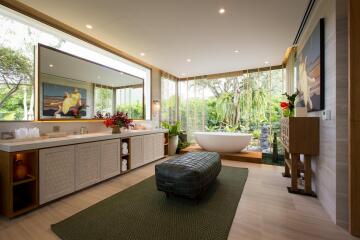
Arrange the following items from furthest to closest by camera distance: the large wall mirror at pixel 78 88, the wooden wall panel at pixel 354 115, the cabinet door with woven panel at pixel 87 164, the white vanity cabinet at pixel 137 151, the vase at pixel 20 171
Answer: the white vanity cabinet at pixel 137 151
the large wall mirror at pixel 78 88
the cabinet door with woven panel at pixel 87 164
the vase at pixel 20 171
the wooden wall panel at pixel 354 115

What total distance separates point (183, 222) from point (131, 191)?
1.15 meters

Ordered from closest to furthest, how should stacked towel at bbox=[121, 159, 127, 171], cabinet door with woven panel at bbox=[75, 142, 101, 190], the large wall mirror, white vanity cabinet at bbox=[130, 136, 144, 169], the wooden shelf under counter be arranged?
1. the wooden shelf under counter
2. cabinet door with woven panel at bbox=[75, 142, 101, 190]
3. the large wall mirror
4. stacked towel at bbox=[121, 159, 127, 171]
5. white vanity cabinet at bbox=[130, 136, 144, 169]

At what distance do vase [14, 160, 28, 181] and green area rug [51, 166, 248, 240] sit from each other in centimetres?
80

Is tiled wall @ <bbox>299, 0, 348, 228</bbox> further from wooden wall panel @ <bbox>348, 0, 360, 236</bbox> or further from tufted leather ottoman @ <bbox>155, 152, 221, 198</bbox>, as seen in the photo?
tufted leather ottoman @ <bbox>155, 152, 221, 198</bbox>

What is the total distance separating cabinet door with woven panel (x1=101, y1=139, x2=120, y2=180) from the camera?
300cm

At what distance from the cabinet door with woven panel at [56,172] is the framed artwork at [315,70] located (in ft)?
11.8

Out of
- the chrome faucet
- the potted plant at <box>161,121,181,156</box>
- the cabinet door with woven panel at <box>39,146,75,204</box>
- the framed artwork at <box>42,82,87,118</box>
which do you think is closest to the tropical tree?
the framed artwork at <box>42,82,87,118</box>

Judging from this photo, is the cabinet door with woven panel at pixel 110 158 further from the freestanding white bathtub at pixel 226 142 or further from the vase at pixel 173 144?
the freestanding white bathtub at pixel 226 142

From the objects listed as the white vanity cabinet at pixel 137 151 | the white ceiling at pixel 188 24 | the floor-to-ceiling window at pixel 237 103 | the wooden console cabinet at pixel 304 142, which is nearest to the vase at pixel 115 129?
the white vanity cabinet at pixel 137 151

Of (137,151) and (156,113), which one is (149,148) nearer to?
(137,151)

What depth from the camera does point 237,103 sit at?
5719 millimetres

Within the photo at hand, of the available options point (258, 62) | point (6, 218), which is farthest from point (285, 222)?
point (258, 62)

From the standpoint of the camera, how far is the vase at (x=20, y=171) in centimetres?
204

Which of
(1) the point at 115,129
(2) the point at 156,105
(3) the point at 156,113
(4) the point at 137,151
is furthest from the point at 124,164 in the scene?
(2) the point at 156,105
